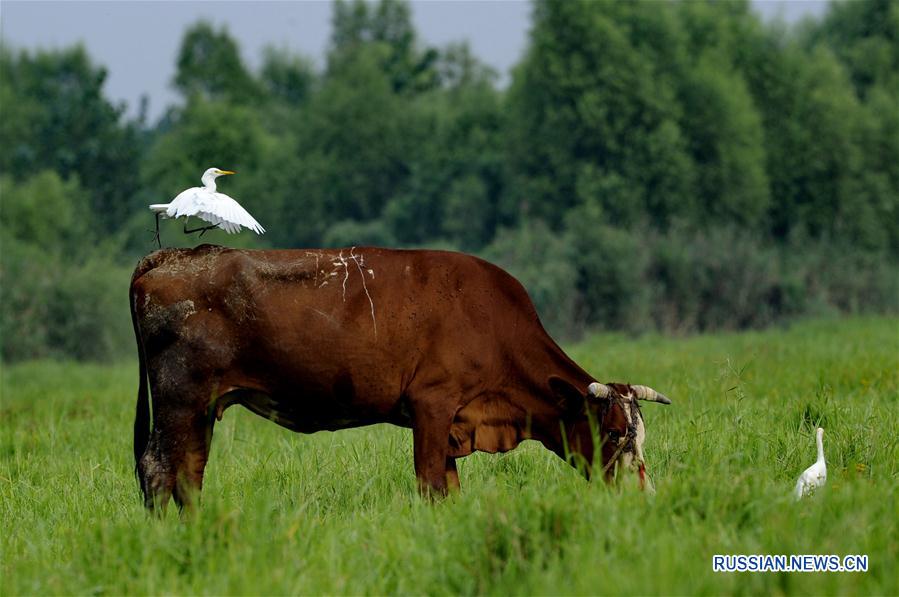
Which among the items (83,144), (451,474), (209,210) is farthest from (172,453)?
(83,144)

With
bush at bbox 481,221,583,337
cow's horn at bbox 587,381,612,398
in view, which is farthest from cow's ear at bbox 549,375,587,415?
bush at bbox 481,221,583,337

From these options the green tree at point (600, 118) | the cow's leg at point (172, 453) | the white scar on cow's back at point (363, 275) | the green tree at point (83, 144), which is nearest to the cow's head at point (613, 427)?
the white scar on cow's back at point (363, 275)

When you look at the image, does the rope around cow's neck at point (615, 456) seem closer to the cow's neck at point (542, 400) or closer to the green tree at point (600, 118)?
the cow's neck at point (542, 400)

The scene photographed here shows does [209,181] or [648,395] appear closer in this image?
[648,395]

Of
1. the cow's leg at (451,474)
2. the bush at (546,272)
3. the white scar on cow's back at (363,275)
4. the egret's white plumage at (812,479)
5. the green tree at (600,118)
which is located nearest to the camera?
the egret's white plumage at (812,479)

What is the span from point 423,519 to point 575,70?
32084mm

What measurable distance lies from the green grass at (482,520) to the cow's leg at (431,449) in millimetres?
200

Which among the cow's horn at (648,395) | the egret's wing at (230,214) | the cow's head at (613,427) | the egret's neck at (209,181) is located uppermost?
the egret's neck at (209,181)

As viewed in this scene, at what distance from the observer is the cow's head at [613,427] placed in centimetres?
710

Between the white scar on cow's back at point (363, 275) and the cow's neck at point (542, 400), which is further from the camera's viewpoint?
the cow's neck at point (542, 400)

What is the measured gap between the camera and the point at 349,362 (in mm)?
7281

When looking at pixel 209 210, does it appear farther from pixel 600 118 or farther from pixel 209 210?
pixel 600 118

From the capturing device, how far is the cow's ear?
7367mm

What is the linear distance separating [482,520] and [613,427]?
6.36 feet
